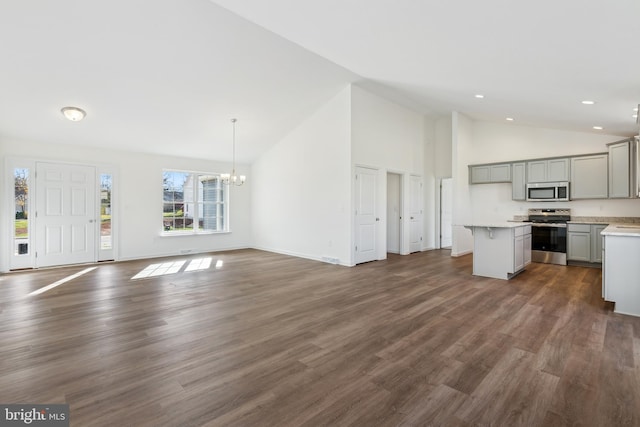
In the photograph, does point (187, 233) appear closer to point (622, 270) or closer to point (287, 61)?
point (287, 61)

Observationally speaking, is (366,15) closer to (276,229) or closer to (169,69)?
(169,69)

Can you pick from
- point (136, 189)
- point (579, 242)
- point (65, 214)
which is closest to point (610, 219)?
point (579, 242)

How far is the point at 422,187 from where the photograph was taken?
8.43 metres

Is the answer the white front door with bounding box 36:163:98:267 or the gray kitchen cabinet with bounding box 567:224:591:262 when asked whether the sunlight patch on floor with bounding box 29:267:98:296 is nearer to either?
the white front door with bounding box 36:163:98:267

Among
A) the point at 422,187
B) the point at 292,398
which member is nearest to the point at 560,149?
the point at 422,187

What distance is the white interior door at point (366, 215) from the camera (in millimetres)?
6477

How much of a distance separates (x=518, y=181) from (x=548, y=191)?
64 centimetres

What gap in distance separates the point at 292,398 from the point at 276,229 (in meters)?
6.32

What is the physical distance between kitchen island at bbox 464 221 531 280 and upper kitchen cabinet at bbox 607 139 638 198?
215 cm

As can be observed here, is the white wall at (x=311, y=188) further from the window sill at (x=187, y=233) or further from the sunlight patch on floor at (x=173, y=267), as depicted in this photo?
the sunlight patch on floor at (x=173, y=267)

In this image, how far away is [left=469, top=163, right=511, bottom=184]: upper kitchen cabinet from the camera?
24.4ft

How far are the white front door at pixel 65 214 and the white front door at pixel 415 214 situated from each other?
731 centimetres

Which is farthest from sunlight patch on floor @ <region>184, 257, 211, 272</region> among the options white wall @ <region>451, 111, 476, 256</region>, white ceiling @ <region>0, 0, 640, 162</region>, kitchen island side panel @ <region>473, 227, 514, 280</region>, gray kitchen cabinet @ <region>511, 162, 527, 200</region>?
gray kitchen cabinet @ <region>511, 162, 527, 200</region>

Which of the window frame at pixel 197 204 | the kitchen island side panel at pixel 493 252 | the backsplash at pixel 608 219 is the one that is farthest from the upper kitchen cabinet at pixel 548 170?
the window frame at pixel 197 204
